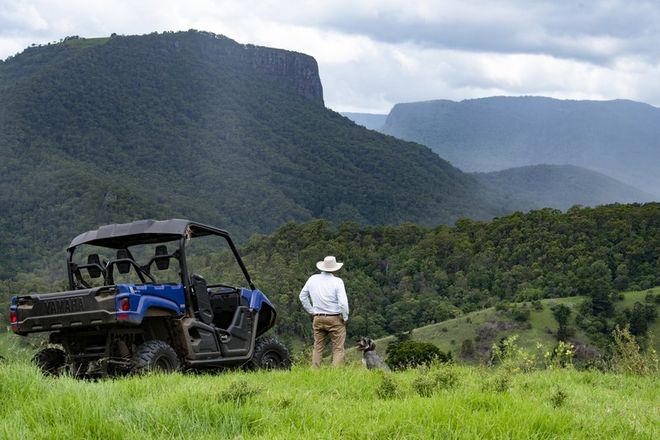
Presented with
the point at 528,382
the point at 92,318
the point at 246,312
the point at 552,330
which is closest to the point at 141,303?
the point at 92,318

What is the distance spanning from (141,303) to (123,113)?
573ft

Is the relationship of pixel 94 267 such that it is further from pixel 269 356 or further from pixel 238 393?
pixel 238 393

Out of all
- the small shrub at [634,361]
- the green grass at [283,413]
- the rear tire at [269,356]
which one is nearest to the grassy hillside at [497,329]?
the rear tire at [269,356]

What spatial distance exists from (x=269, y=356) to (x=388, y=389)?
4.06 m

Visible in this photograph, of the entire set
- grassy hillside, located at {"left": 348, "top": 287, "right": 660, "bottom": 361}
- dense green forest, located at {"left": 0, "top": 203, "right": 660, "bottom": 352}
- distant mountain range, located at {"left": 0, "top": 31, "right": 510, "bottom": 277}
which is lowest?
grassy hillside, located at {"left": 348, "top": 287, "right": 660, "bottom": 361}

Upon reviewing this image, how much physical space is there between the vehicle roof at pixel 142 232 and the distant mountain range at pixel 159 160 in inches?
4142

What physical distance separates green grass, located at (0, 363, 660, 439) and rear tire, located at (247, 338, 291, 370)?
357 centimetres

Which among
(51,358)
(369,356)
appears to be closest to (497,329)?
(369,356)

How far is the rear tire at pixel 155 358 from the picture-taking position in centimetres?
790

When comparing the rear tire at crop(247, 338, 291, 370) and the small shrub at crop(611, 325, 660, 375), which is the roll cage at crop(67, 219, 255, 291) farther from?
the small shrub at crop(611, 325, 660, 375)

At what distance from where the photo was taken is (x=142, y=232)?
8867mm

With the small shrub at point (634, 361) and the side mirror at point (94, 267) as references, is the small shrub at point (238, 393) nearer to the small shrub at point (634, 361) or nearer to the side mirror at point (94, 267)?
the side mirror at point (94, 267)

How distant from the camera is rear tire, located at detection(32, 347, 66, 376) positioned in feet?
28.8

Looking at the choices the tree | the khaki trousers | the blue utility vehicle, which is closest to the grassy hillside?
the tree
